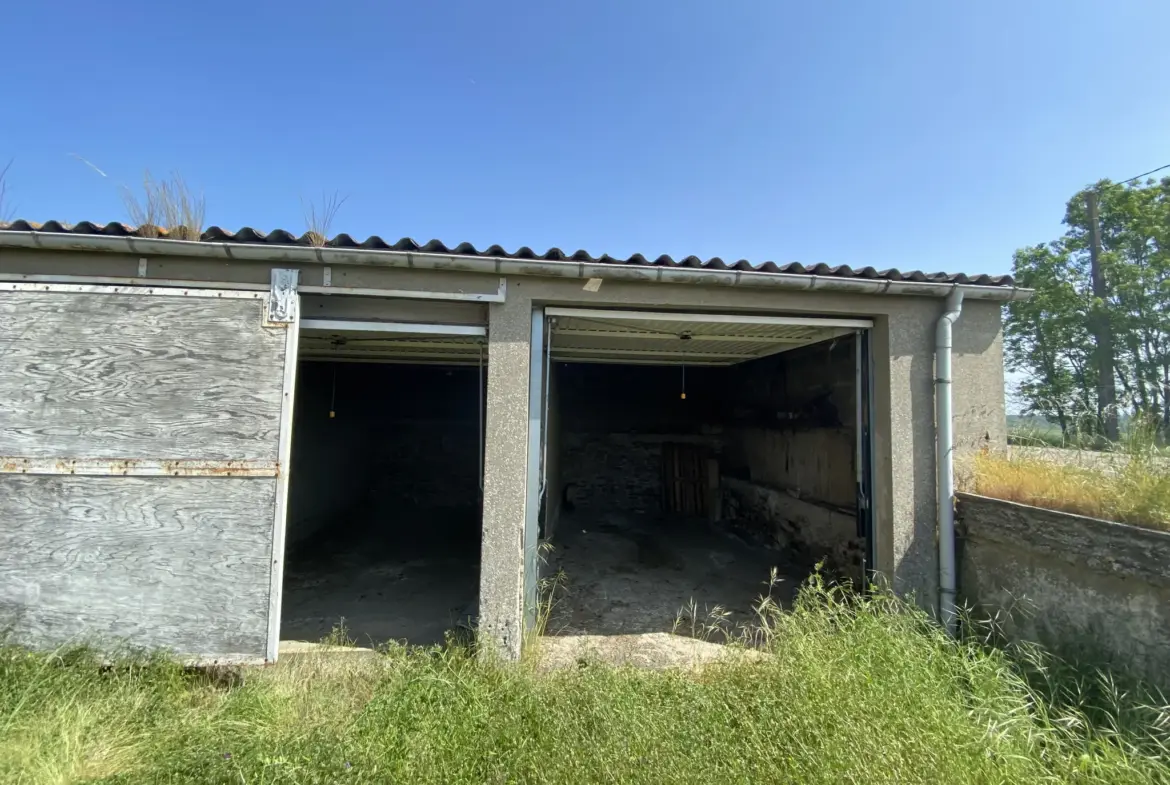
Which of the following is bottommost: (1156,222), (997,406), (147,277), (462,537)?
(462,537)

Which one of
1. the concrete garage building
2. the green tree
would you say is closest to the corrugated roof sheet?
the concrete garage building

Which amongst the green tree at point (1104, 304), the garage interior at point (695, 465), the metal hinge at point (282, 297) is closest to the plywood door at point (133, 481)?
the metal hinge at point (282, 297)

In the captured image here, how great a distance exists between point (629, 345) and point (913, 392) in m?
3.53

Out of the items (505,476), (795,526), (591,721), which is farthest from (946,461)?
(505,476)

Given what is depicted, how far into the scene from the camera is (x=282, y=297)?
376 cm

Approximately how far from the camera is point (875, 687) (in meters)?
2.98

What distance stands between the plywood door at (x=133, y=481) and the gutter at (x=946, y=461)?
5.24 meters

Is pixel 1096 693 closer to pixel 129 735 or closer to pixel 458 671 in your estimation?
pixel 458 671

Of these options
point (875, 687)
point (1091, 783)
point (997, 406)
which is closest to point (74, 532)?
point (875, 687)

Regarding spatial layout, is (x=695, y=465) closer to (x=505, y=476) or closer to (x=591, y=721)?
(x=505, y=476)

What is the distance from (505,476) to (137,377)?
8.87ft

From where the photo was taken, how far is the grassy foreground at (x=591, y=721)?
98.5 inches

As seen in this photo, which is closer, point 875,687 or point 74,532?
point 875,687

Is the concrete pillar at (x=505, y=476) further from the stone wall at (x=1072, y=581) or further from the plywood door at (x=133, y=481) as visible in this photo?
the stone wall at (x=1072, y=581)
